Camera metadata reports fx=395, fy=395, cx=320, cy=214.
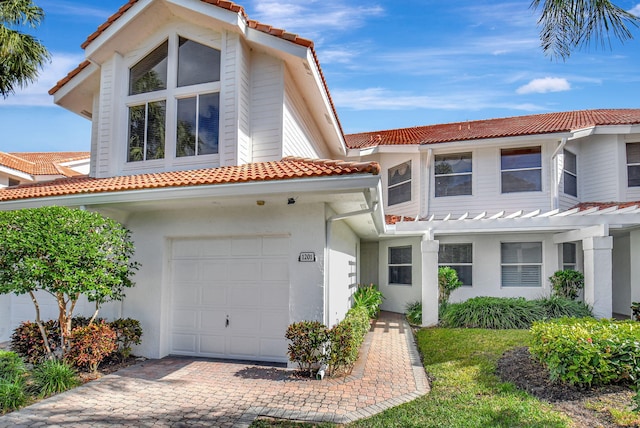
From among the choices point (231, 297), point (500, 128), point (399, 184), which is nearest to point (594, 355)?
point (231, 297)

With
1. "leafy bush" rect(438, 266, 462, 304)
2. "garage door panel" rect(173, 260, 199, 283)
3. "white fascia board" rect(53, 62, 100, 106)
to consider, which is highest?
"white fascia board" rect(53, 62, 100, 106)

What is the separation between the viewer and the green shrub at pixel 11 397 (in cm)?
549

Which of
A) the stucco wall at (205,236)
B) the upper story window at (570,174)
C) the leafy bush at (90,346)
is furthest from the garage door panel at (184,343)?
the upper story window at (570,174)

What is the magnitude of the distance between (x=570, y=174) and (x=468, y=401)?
40.9 ft

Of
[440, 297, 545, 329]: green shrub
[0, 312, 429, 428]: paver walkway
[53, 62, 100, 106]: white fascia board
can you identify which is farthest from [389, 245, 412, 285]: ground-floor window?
[53, 62, 100, 106]: white fascia board

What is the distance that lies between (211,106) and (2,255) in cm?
525

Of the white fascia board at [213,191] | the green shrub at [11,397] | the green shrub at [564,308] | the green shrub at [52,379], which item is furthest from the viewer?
the green shrub at [564,308]

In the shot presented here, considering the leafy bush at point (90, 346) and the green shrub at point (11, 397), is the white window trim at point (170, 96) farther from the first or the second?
the green shrub at point (11, 397)

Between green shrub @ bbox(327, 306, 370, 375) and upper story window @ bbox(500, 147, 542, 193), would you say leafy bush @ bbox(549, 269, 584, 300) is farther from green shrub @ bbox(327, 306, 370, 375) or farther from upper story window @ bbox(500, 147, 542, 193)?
green shrub @ bbox(327, 306, 370, 375)

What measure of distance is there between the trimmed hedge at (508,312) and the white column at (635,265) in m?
2.49

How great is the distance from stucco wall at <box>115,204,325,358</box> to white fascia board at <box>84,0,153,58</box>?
15.7ft


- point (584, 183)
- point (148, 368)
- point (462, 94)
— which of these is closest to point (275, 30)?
point (462, 94)

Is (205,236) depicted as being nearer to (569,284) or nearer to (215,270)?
(215,270)

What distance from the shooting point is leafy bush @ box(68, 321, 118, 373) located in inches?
272
